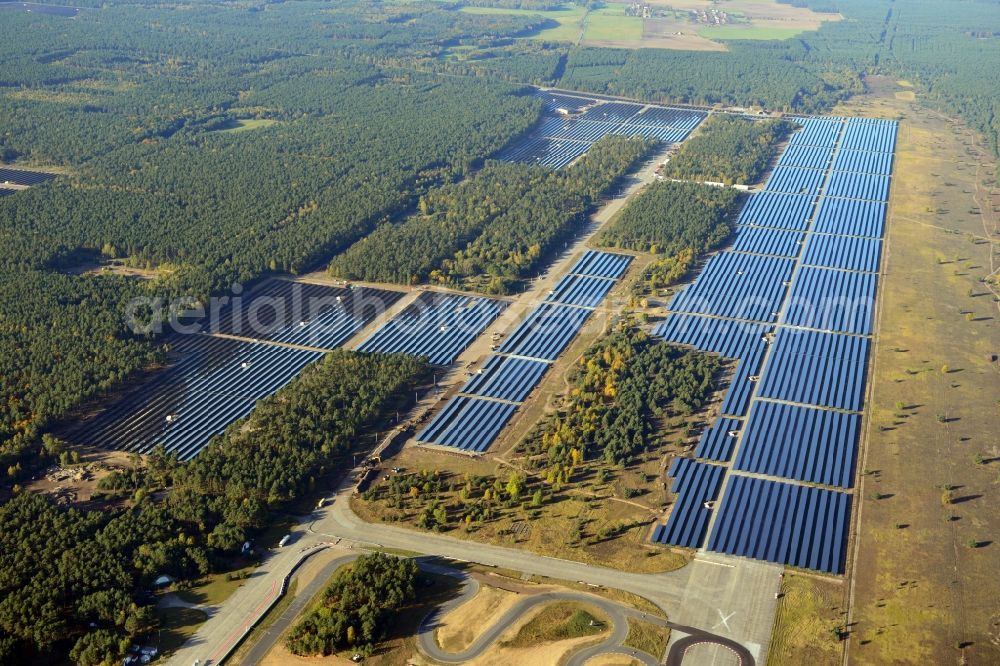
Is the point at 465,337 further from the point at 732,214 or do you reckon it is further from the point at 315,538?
the point at 732,214

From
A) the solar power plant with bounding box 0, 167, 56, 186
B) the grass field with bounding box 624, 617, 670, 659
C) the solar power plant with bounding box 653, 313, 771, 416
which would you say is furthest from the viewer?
the solar power plant with bounding box 0, 167, 56, 186

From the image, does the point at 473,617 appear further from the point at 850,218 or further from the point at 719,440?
the point at 850,218

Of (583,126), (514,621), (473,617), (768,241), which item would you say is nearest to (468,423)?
(473,617)

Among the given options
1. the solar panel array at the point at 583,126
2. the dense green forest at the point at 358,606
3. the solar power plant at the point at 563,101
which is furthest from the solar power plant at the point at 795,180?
the dense green forest at the point at 358,606

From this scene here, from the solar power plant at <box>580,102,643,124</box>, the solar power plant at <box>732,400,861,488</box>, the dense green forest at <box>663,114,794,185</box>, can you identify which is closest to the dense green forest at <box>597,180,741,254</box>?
the dense green forest at <box>663,114,794,185</box>

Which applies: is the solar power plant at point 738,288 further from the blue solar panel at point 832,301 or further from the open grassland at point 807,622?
the open grassland at point 807,622

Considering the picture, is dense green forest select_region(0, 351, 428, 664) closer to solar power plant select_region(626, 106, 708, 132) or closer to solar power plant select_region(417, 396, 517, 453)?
solar power plant select_region(417, 396, 517, 453)
